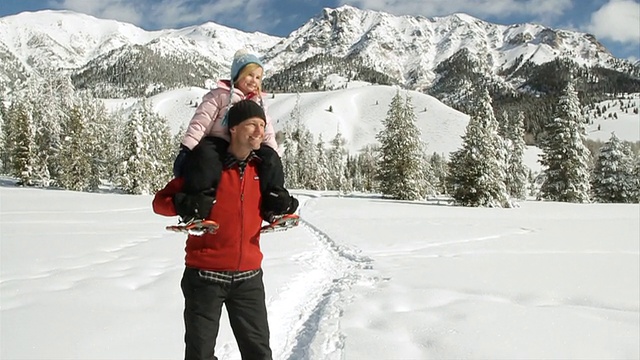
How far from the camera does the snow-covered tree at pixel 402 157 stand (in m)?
40.5

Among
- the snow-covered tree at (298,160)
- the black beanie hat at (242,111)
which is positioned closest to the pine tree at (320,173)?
the snow-covered tree at (298,160)

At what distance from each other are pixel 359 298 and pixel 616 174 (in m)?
46.0

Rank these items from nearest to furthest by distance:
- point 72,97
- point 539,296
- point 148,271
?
1. point 539,296
2. point 148,271
3. point 72,97

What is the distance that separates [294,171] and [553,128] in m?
49.4

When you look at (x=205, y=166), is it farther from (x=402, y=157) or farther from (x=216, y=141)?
(x=402, y=157)

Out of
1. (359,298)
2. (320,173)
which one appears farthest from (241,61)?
(320,173)

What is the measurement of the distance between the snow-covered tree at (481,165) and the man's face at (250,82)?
31.7 m

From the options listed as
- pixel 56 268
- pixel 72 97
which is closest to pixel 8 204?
pixel 56 268

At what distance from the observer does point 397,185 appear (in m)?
40.9

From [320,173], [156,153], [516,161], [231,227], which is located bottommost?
[231,227]

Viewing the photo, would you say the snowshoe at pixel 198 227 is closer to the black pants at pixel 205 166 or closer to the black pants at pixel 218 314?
the black pants at pixel 205 166

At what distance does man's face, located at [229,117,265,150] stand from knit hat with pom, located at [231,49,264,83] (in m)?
0.44

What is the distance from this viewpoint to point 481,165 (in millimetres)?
32500

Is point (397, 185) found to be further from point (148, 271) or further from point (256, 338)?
point (256, 338)
